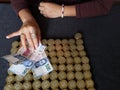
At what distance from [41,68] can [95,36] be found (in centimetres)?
29

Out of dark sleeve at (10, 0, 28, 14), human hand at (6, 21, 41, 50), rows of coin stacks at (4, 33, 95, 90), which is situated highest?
dark sleeve at (10, 0, 28, 14)

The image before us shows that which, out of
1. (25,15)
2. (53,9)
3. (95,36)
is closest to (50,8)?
(53,9)

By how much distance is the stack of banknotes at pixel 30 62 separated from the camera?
0.89m

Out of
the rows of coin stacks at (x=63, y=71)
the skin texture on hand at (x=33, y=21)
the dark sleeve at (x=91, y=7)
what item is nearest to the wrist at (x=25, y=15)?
the skin texture on hand at (x=33, y=21)

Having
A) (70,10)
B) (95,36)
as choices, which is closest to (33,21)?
(70,10)

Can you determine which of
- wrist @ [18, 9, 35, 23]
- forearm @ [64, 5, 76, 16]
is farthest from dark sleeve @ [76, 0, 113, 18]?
wrist @ [18, 9, 35, 23]

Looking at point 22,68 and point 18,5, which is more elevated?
point 18,5

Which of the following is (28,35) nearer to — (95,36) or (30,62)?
(30,62)

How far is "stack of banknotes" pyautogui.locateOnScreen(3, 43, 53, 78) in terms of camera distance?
0.89m

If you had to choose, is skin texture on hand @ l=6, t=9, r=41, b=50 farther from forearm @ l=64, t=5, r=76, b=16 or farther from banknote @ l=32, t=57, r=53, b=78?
forearm @ l=64, t=5, r=76, b=16

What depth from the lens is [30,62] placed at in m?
0.91

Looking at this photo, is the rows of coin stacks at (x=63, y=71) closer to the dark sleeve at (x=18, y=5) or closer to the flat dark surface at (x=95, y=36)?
the flat dark surface at (x=95, y=36)

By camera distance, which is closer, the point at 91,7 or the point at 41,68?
the point at 41,68

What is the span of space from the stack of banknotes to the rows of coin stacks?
17 mm
